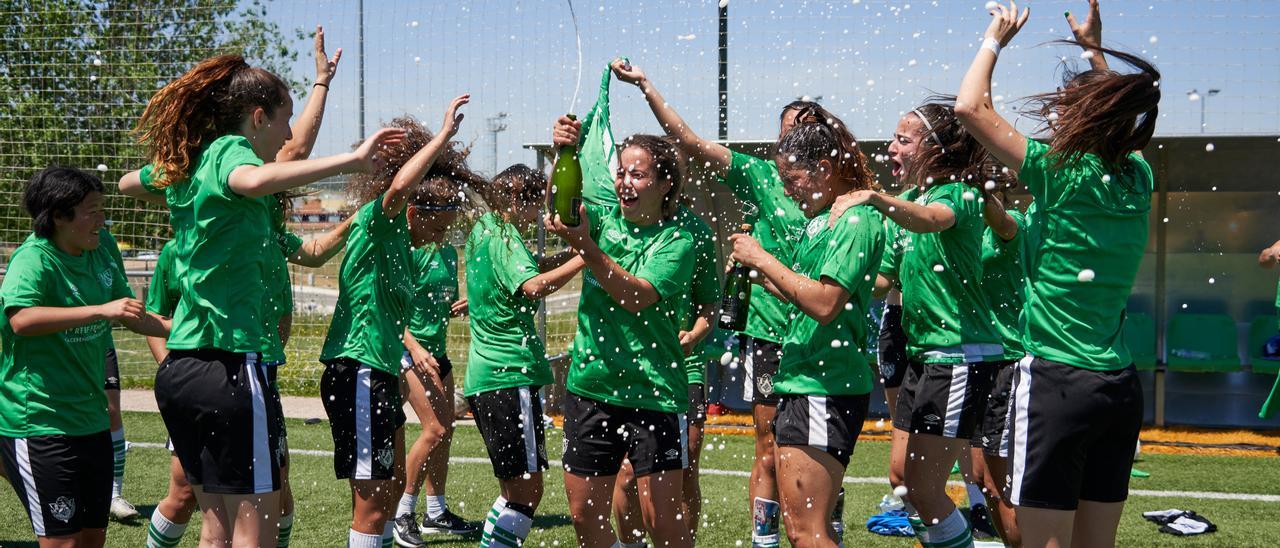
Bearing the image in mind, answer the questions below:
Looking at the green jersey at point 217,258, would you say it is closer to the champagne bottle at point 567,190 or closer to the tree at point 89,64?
the champagne bottle at point 567,190

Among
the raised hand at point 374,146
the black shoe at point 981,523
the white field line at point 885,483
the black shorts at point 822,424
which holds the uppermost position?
the raised hand at point 374,146

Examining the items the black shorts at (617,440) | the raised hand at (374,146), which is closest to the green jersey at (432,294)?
the black shorts at (617,440)

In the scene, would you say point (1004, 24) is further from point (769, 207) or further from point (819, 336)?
point (769, 207)

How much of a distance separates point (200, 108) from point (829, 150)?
201 cm

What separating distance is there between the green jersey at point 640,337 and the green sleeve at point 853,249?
54 centimetres

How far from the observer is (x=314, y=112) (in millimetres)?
4012

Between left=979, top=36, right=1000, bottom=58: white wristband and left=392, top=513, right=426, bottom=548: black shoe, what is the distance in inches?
145

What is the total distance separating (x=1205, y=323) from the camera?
33.2 ft

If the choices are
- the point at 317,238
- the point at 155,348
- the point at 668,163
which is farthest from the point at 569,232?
Answer: the point at 155,348

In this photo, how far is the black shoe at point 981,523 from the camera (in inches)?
206

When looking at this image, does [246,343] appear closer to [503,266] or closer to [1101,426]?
[503,266]

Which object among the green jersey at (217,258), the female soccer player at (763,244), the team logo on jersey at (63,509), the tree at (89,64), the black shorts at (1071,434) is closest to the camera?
the black shorts at (1071,434)

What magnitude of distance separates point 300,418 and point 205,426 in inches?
262

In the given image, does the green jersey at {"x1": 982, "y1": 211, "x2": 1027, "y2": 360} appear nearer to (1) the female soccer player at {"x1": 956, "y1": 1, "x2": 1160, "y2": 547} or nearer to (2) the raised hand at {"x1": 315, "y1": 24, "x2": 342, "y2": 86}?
(1) the female soccer player at {"x1": 956, "y1": 1, "x2": 1160, "y2": 547}
